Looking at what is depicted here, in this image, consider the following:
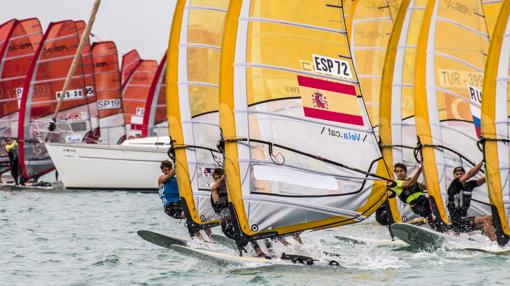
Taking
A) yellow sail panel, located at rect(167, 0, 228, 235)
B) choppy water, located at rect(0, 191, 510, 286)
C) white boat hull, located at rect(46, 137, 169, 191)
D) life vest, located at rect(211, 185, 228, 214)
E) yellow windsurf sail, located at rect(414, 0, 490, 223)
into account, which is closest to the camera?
choppy water, located at rect(0, 191, 510, 286)

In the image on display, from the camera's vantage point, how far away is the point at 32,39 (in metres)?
36.5

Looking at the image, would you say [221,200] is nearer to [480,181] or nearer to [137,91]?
[480,181]

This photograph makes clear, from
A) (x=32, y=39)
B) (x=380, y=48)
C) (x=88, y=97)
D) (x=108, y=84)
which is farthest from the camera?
(x=108, y=84)

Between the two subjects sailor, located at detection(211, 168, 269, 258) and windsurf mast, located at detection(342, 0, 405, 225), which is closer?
sailor, located at detection(211, 168, 269, 258)

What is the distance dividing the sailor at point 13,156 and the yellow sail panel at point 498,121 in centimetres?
2033

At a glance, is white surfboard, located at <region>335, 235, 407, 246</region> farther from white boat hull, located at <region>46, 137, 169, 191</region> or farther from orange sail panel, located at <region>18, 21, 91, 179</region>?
orange sail panel, located at <region>18, 21, 91, 179</region>

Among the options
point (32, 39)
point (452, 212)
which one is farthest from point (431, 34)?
point (32, 39)

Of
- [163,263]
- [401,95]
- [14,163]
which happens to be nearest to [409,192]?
[401,95]

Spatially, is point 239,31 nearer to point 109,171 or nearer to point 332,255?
point 332,255

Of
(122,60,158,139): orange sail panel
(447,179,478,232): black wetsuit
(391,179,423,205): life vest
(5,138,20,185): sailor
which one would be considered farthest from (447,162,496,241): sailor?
(122,60,158,139): orange sail panel

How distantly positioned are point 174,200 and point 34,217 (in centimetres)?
688

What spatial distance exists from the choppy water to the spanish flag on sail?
168 centimetres

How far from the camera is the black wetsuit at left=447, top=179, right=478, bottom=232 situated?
15391mm

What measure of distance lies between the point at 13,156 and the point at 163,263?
1857 cm
